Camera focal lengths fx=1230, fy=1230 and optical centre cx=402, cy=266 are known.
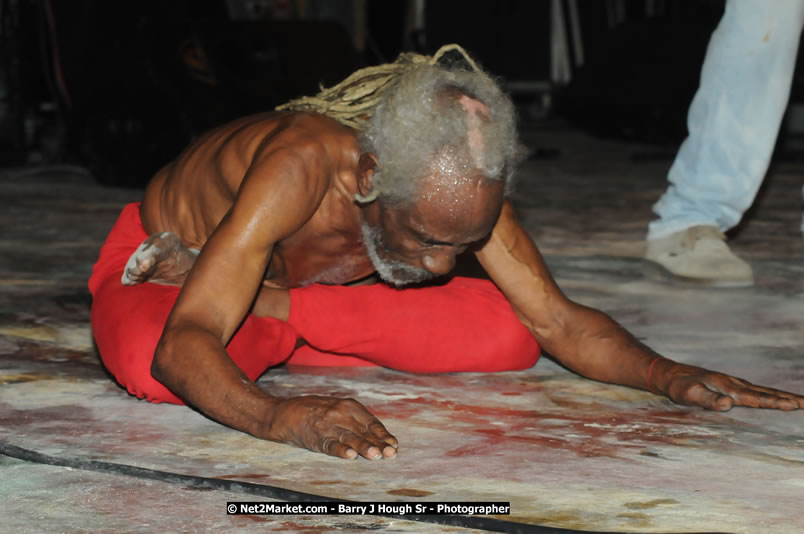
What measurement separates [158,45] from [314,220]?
11.5 ft

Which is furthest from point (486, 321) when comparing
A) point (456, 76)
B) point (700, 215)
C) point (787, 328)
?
point (700, 215)

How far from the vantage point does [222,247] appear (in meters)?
1.91

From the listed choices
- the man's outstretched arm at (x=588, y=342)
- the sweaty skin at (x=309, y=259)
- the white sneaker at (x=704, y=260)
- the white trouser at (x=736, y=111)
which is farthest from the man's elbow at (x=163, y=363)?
the white trouser at (x=736, y=111)

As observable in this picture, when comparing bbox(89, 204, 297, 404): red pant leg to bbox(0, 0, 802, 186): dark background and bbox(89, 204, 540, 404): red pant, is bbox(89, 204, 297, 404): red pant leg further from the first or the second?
bbox(0, 0, 802, 186): dark background

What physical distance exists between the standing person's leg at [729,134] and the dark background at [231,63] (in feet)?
3.11

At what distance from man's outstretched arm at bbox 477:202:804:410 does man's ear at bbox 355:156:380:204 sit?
291mm

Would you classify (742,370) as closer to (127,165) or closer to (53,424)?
(53,424)

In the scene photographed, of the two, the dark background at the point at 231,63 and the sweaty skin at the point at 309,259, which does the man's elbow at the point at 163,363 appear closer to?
the sweaty skin at the point at 309,259

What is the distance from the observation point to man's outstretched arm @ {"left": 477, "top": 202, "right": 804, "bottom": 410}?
2086 millimetres

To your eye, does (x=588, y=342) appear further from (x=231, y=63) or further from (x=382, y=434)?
(x=231, y=63)

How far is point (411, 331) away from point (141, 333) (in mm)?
515

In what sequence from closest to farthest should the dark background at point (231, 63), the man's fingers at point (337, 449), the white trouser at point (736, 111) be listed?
the man's fingers at point (337, 449) < the white trouser at point (736, 111) < the dark background at point (231, 63)

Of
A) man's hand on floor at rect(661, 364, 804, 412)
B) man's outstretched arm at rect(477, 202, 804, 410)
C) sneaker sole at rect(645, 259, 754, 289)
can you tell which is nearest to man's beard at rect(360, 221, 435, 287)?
man's outstretched arm at rect(477, 202, 804, 410)

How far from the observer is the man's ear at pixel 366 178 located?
197 cm
